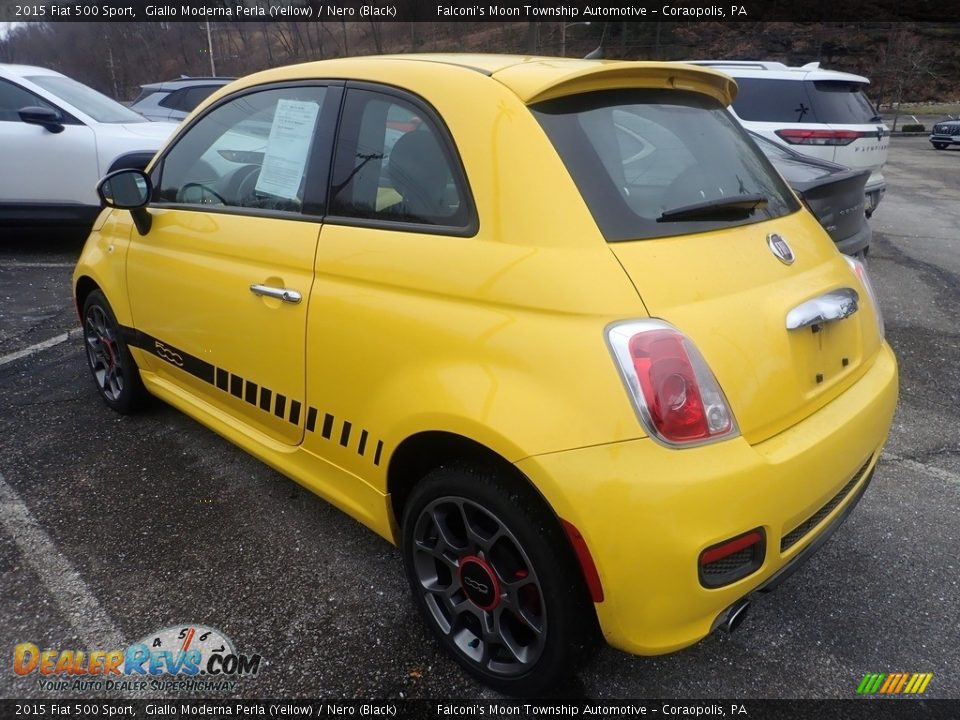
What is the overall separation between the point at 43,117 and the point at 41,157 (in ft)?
1.25

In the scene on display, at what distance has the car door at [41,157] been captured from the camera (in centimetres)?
667

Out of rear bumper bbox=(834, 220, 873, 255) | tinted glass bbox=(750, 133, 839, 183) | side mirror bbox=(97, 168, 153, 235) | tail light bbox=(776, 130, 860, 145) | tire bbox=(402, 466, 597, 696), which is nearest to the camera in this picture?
tire bbox=(402, 466, 597, 696)

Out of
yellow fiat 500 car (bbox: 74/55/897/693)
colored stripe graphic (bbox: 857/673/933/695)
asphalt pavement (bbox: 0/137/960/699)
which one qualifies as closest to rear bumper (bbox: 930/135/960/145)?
asphalt pavement (bbox: 0/137/960/699)

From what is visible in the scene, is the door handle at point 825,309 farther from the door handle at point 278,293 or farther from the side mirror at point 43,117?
the side mirror at point 43,117

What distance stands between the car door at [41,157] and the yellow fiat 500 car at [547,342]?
513 centimetres

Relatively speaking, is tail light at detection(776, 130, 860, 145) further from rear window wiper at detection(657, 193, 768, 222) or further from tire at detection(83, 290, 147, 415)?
tire at detection(83, 290, 147, 415)

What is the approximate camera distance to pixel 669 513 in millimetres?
1554

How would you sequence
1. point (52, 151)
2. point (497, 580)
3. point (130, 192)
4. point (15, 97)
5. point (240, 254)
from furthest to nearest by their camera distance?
point (15, 97)
point (52, 151)
point (130, 192)
point (240, 254)
point (497, 580)

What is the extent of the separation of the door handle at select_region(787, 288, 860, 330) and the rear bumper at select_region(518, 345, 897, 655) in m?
0.32

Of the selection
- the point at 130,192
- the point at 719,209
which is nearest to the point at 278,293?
the point at 130,192

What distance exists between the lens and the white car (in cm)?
666

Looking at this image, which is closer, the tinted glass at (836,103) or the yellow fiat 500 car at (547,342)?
the yellow fiat 500 car at (547,342)

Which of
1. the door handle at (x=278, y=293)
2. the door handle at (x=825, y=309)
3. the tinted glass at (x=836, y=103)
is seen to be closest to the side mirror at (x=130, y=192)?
the door handle at (x=278, y=293)

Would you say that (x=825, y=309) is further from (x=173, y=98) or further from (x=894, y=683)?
(x=173, y=98)
